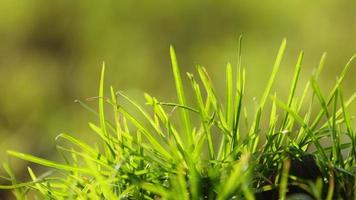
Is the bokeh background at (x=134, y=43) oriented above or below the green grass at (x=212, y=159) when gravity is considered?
below

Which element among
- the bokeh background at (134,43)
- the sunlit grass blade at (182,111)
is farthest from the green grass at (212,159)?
the bokeh background at (134,43)

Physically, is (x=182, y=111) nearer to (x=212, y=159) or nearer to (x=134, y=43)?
(x=212, y=159)

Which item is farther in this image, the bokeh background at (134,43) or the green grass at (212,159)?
the bokeh background at (134,43)

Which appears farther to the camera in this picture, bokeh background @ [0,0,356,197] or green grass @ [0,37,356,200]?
bokeh background @ [0,0,356,197]

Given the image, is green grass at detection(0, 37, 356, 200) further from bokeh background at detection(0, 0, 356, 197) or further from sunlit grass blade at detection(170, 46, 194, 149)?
bokeh background at detection(0, 0, 356, 197)

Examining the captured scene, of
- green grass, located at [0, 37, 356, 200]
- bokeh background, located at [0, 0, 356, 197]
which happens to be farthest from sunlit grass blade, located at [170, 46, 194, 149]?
bokeh background, located at [0, 0, 356, 197]

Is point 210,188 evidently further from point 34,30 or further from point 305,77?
point 34,30

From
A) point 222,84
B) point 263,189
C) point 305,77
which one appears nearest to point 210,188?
point 263,189

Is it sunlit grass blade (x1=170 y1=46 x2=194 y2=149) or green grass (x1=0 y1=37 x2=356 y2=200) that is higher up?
sunlit grass blade (x1=170 y1=46 x2=194 y2=149)

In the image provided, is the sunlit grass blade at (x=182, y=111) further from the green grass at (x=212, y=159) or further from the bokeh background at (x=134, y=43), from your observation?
the bokeh background at (x=134, y=43)
